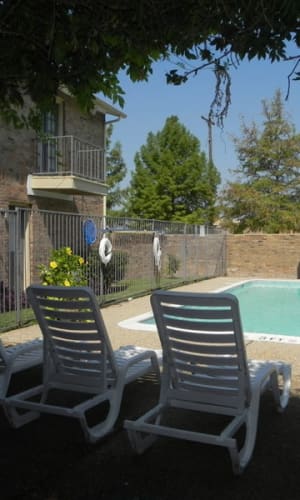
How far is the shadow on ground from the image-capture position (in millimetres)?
3102

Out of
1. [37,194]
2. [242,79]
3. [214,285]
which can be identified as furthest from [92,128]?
[242,79]

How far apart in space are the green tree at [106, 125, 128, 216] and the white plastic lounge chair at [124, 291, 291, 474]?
32.8 metres

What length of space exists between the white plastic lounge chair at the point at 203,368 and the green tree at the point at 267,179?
23.7 m

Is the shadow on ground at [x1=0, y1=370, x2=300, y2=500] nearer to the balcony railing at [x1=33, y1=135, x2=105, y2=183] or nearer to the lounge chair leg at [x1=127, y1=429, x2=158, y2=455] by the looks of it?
the lounge chair leg at [x1=127, y1=429, x2=158, y2=455]

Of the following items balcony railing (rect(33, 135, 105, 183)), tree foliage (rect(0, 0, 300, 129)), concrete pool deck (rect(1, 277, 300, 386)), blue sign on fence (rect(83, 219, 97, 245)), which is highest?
balcony railing (rect(33, 135, 105, 183))

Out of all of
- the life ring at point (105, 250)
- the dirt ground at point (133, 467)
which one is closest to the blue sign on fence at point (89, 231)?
the life ring at point (105, 250)

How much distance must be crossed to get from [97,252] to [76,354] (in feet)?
27.2

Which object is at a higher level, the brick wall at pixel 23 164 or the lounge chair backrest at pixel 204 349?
the brick wall at pixel 23 164

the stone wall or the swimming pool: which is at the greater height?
the stone wall

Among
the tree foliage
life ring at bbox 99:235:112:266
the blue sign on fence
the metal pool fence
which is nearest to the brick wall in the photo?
the metal pool fence

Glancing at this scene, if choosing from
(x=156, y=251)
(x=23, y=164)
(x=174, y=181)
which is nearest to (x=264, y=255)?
(x=156, y=251)

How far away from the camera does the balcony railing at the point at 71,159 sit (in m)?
13.5

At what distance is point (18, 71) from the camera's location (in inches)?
144

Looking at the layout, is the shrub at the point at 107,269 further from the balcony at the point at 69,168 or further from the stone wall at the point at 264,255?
the stone wall at the point at 264,255
